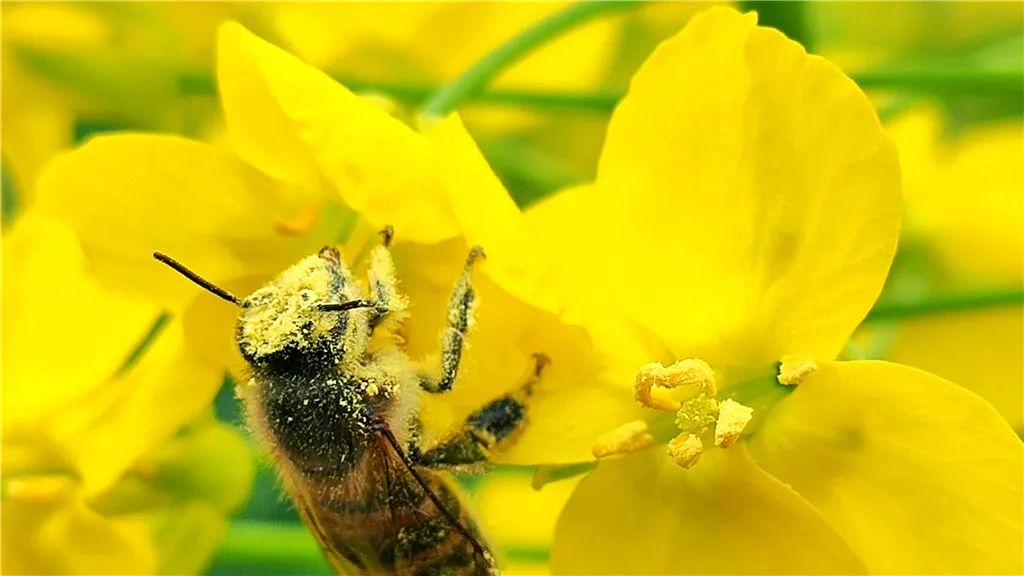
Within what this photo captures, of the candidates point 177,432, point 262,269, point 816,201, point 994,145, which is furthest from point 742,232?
point 994,145

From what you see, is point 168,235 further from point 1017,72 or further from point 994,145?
point 994,145

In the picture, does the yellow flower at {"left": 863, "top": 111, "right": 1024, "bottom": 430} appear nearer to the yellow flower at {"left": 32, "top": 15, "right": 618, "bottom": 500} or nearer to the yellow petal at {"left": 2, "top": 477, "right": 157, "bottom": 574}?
the yellow flower at {"left": 32, "top": 15, "right": 618, "bottom": 500}

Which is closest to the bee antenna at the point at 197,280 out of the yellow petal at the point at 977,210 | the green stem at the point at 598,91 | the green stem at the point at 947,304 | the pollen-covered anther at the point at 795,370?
the green stem at the point at 598,91

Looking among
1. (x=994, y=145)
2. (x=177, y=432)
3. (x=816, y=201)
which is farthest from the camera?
(x=994, y=145)

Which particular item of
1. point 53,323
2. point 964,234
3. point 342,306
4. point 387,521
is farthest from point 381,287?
point 964,234

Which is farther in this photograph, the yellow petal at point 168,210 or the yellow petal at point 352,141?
the yellow petal at point 168,210

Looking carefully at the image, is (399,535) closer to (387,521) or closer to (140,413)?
(387,521)

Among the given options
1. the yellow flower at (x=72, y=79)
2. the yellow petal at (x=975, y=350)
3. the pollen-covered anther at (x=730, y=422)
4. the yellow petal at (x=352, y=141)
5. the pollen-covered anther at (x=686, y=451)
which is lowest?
the pollen-covered anther at (x=686, y=451)

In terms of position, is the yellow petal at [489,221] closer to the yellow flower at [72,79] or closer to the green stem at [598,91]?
the green stem at [598,91]
